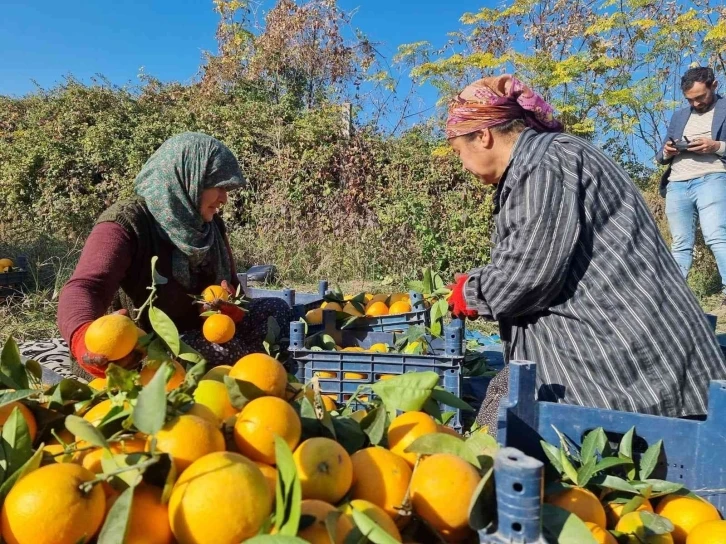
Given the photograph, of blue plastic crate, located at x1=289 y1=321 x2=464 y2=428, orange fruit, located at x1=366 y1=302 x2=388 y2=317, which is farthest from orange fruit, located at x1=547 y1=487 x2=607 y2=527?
orange fruit, located at x1=366 y1=302 x2=388 y2=317

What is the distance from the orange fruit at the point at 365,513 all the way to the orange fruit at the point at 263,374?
28 centimetres

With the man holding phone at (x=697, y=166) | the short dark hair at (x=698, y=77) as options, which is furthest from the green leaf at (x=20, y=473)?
the short dark hair at (x=698, y=77)

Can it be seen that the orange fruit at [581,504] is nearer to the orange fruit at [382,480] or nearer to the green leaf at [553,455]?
the green leaf at [553,455]

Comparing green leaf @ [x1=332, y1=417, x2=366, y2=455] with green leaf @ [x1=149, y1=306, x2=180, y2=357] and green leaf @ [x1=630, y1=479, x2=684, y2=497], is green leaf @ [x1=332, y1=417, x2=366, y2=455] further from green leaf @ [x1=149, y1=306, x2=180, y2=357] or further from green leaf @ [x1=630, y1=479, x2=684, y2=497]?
green leaf @ [x1=630, y1=479, x2=684, y2=497]

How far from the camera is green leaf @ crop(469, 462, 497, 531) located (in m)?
0.70

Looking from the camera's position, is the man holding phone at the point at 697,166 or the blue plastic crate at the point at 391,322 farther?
the man holding phone at the point at 697,166

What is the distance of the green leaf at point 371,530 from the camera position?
668mm

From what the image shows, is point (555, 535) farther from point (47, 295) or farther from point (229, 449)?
point (47, 295)

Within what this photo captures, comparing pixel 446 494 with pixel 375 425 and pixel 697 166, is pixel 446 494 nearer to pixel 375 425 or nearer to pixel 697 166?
pixel 375 425

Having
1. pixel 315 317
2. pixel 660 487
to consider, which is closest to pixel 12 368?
pixel 660 487

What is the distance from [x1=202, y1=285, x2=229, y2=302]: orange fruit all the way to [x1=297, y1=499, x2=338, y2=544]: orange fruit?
1.53 meters

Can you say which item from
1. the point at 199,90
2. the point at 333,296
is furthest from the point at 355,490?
the point at 199,90

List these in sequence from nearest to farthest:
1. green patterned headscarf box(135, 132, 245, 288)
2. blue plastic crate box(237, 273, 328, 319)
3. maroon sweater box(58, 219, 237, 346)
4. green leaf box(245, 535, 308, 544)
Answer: green leaf box(245, 535, 308, 544) → maroon sweater box(58, 219, 237, 346) → green patterned headscarf box(135, 132, 245, 288) → blue plastic crate box(237, 273, 328, 319)

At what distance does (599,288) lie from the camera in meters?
1.59
